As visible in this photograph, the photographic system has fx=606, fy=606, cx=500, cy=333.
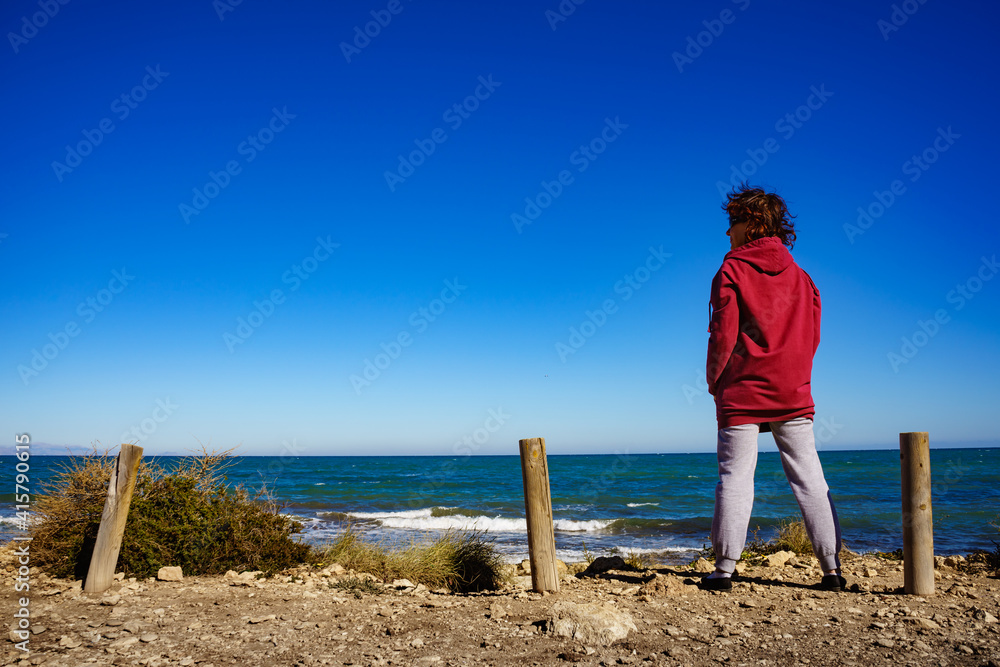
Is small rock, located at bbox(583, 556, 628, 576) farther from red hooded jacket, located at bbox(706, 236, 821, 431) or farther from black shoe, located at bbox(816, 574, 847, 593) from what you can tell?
red hooded jacket, located at bbox(706, 236, 821, 431)

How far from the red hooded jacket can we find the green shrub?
4.08 meters

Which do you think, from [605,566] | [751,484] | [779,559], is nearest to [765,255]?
[751,484]

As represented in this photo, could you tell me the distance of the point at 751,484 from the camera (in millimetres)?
3852

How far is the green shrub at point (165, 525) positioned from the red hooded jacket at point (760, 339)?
408 cm

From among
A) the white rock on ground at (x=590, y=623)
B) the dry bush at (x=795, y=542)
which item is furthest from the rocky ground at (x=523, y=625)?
the dry bush at (x=795, y=542)

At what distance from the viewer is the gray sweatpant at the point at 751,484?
12.5 ft

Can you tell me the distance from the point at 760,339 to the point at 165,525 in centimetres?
492

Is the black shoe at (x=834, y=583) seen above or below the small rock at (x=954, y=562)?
above

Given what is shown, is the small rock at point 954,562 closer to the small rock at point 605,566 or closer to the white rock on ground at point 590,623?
the small rock at point 605,566

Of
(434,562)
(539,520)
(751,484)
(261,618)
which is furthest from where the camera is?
(434,562)

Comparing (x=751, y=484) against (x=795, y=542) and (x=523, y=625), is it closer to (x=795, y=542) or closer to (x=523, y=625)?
Result: (x=523, y=625)

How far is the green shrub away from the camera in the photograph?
5012 millimetres

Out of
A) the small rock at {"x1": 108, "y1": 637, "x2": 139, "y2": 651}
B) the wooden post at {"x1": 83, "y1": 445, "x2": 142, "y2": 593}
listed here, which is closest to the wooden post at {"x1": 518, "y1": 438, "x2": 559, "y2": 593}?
the small rock at {"x1": 108, "y1": 637, "x2": 139, "y2": 651}

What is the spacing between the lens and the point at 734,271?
3963 mm
